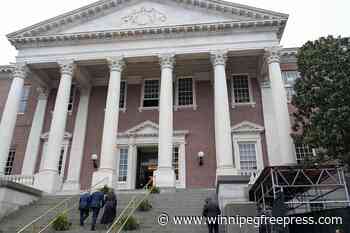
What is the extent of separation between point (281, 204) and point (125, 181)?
13.7 m

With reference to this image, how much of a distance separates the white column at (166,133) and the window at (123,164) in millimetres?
4863

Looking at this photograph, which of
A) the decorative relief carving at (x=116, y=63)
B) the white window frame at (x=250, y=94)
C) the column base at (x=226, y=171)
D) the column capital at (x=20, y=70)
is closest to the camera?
the column base at (x=226, y=171)

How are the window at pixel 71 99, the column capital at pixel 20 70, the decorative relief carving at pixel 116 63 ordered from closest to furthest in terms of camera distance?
the decorative relief carving at pixel 116 63 → the column capital at pixel 20 70 → the window at pixel 71 99

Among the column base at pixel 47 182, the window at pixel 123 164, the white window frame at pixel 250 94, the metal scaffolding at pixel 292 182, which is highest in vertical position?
the white window frame at pixel 250 94

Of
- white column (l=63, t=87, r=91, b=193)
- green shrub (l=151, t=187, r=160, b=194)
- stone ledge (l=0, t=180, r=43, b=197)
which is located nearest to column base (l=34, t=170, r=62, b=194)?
stone ledge (l=0, t=180, r=43, b=197)

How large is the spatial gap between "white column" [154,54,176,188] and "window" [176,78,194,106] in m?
3.95

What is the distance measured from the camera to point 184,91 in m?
24.1

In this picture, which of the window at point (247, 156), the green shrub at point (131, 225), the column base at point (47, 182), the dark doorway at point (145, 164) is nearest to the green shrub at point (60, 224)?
the green shrub at point (131, 225)

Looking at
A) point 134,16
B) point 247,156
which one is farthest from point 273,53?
point 134,16

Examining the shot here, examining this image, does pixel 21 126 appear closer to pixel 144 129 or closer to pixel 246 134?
pixel 144 129

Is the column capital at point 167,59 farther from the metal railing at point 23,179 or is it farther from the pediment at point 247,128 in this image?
the metal railing at point 23,179

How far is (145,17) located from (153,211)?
14.4m

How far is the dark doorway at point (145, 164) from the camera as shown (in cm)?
2230

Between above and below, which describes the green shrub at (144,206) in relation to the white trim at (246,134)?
below
